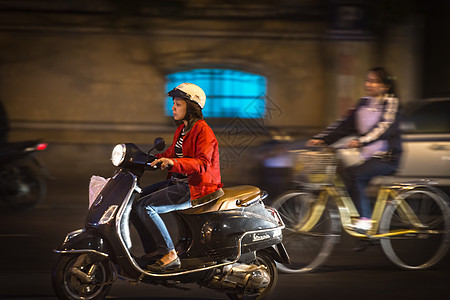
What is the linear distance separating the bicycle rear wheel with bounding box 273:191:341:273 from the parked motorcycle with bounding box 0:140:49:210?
166 inches

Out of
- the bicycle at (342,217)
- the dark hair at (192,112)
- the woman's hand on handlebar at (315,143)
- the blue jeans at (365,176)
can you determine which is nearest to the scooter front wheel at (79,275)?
the dark hair at (192,112)

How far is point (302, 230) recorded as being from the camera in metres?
5.72

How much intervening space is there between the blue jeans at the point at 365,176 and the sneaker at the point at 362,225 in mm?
49

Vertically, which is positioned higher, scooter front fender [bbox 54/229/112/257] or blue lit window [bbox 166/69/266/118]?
blue lit window [bbox 166/69/266/118]

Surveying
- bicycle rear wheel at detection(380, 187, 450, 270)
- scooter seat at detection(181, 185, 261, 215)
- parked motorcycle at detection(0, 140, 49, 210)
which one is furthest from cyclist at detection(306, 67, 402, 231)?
parked motorcycle at detection(0, 140, 49, 210)

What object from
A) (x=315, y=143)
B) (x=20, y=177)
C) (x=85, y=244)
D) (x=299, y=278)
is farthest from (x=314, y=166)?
(x=20, y=177)

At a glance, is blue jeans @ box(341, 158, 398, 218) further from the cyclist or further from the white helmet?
the white helmet

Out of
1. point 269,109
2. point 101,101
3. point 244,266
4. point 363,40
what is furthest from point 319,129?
point 244,266

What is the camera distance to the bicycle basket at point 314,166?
559cm

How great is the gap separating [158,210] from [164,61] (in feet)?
28.4

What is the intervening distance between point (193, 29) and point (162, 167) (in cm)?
884

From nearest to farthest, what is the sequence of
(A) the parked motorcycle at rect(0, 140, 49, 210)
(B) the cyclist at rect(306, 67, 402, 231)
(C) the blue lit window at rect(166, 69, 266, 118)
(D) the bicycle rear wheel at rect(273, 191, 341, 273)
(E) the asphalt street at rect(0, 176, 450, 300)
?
Result: (E) the asphalt street at rect(0, 176, 450, 300), (D) the bicycle rear wheel at rect(273, 191, 341, 273), (B) the cyclist at rect(306, 67, 402, 231), (A) the parked motorcycle at rect(0, 140, 49, 210), (C) the blue lit window at rect(166, 69, 266, 118)

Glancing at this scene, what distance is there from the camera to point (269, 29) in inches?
505

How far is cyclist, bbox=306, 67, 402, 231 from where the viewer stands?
19.1 ft
